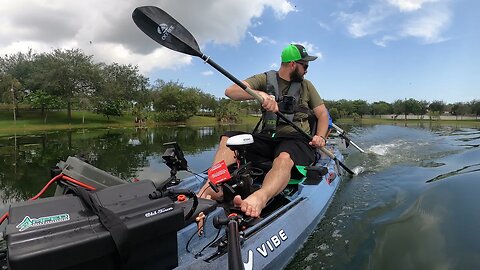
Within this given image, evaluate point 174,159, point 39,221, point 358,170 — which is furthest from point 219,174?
point 358,170

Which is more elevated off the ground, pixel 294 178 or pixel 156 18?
pixel 156 18

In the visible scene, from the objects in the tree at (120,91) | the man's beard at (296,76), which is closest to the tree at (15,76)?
the tree at (120,91)

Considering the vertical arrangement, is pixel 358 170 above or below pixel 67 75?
below

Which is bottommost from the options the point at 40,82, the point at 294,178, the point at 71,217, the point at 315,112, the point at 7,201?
the point at 7,201

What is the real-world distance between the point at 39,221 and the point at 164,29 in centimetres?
303

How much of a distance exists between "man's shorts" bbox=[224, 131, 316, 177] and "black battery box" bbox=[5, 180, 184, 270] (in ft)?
8.81

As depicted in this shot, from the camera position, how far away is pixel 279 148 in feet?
15.7

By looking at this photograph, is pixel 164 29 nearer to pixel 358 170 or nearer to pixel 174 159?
pixel 174 159

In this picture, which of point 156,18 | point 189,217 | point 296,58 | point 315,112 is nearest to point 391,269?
point 189,217

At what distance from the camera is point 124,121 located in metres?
51.8

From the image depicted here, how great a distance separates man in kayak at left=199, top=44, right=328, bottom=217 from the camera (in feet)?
15.7

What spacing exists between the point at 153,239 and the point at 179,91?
56.7 meters

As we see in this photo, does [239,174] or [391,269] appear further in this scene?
[239,174]

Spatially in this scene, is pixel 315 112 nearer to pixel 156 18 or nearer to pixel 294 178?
pixel 294 178
